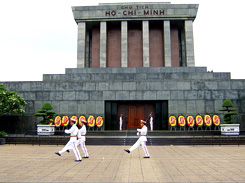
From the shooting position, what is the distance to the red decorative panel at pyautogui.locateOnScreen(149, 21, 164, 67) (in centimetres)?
3481

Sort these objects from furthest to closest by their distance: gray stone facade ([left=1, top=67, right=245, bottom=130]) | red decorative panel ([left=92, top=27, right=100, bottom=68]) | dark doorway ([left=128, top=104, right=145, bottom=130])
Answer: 1. red decorative panel ([left=92, top=27, right=100, bottom=68])
2. dark doorway ([left=128, top=104, right=145, bottom=130])
3. gray stone facade ([left=1, top=67, right=245, bottom=130])

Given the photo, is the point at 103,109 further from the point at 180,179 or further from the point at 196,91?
the point at 180,179

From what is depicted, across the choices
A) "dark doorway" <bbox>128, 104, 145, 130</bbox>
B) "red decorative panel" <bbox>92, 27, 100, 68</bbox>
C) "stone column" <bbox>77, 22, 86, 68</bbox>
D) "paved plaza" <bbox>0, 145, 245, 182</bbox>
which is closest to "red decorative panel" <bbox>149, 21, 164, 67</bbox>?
"red decorative panel" <bbox>92, 27, 100, 68</bbox>

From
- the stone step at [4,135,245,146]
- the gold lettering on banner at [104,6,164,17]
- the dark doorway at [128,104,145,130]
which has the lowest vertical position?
the stone step at [4,135,245,146]

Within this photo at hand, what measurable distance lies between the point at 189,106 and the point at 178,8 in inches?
653

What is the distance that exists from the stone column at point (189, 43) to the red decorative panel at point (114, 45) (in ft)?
32.0

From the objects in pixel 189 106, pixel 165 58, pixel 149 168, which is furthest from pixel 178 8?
pixel 149 168

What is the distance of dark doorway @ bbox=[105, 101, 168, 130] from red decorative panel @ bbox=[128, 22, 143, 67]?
9944mm

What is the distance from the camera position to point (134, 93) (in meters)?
25.4

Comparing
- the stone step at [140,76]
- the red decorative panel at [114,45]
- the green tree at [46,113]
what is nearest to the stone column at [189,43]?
the stone step at [140,76]

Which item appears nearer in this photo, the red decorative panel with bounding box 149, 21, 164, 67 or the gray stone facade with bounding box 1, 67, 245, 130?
the gray stone facade with bounding box 1, 67, 245, 130

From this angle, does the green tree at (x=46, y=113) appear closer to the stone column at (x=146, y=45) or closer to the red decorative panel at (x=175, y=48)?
the stone column at (x=146, y=45)

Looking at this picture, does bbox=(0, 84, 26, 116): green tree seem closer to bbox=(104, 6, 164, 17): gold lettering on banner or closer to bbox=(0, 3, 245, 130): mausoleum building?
bbox=(0, 3, 245, 130): mausoleum building

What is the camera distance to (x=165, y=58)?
33.1 m
